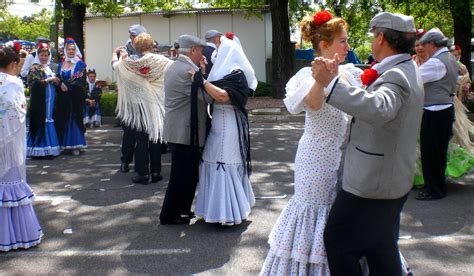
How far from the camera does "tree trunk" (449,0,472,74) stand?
16984mm

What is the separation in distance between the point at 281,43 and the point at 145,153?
10.7 m

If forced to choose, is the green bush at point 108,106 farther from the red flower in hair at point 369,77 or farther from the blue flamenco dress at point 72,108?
the red flower in hair at point 369,77

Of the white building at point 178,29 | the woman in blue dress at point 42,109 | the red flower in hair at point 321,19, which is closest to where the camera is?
the red flower in hair at point 321,19

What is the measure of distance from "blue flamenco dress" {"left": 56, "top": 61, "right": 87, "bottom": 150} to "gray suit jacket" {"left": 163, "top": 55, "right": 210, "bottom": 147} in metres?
4.73

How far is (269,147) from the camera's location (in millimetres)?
10453

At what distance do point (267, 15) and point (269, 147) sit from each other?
14133mm

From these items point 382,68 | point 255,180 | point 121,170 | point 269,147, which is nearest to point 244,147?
point 255,180

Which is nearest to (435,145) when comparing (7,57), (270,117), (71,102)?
(7,57)

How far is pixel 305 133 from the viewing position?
3584mm

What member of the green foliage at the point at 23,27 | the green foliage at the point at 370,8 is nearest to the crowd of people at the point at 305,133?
the green foliage at the point at 370,8

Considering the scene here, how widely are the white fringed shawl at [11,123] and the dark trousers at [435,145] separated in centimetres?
428

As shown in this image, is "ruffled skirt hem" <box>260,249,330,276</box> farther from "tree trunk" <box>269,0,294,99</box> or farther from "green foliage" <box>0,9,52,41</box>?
"green foliage" <box>0,9,52,41</box>

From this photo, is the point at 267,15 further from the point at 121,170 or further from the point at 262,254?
the point at 262,254

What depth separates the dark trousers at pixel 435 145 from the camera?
6480 mm
